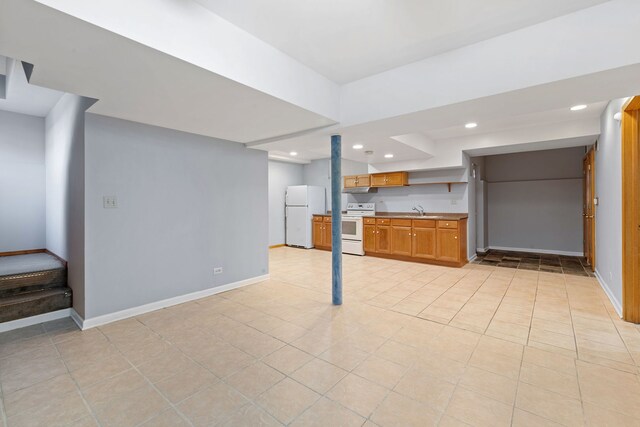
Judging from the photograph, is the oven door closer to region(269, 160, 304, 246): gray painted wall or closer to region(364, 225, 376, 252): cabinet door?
region(364, 225, 376, 252): cabinet door

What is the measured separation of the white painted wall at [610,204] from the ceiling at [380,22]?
79.4 inches

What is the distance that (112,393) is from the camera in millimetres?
1896

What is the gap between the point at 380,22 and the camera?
1997 millimetres

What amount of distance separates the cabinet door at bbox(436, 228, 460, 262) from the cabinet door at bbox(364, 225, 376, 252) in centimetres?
141

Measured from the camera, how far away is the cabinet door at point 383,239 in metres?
6.24

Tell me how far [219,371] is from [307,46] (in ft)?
8.45

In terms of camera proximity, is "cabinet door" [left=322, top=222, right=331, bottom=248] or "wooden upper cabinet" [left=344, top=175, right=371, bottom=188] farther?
"cabinet door" [left=322, top=222, right=331, bottom=248]

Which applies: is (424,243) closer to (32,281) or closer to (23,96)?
(32,281)

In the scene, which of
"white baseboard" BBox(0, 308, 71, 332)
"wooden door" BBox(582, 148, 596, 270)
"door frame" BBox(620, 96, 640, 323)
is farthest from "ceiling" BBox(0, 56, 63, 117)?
"wooden door" BBox(582, 148, 596, 270)

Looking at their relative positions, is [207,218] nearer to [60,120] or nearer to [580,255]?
[60,120]

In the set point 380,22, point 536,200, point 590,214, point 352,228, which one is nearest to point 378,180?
point 352,228

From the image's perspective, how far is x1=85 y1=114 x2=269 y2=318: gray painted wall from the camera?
116 inches

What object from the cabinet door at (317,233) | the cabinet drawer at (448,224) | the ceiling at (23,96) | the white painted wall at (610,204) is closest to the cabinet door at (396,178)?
the cabinet drawer at (448,224)

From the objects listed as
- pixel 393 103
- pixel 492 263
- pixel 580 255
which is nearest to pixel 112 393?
pixel 393 103
